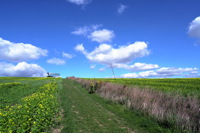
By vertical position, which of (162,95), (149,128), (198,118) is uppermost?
(162,95)

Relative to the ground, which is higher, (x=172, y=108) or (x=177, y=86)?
(x=177, y=86)

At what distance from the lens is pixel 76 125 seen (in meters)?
7.54

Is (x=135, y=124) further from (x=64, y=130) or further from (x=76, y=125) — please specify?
(x=64, y=130)

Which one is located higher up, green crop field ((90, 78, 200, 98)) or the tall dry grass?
green crop field ((90, 78, 200, 98))

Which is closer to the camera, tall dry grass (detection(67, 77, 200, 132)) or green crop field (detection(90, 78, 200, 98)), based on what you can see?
tall dry grass (detection(67, 77, 200, 132))

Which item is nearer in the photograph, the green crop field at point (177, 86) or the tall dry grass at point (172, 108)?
the tall dry grass at point (172, 108)

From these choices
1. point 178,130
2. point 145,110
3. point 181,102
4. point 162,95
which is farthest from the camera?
point 162,95

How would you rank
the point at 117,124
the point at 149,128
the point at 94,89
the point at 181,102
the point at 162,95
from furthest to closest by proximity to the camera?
the point at 94,89 → the point at 162,95 → the point at 181,102 → the point at 117,124 → the point at 149,128

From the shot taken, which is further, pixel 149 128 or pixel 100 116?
pixel 100 116

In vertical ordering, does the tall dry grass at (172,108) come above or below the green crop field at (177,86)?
below

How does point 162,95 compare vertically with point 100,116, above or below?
above

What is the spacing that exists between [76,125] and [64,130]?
2.64 feet

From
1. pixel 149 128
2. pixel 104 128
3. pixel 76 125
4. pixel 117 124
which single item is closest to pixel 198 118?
pixel 149 128

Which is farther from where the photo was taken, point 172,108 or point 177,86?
point 177,86
